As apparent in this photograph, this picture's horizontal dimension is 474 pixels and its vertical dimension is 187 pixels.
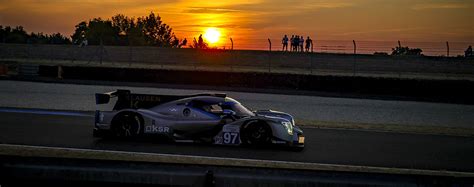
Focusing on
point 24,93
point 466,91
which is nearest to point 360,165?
point 24,93

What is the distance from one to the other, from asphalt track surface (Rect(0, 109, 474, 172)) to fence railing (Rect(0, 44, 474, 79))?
19.4 meters

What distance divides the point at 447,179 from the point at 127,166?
2967 mm

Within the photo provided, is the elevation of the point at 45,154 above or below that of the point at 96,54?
below

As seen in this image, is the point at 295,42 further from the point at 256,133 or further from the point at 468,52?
the point at 256,133

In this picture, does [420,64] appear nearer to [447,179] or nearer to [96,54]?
[96,54]

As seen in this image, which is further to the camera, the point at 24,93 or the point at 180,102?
the point at 24,93

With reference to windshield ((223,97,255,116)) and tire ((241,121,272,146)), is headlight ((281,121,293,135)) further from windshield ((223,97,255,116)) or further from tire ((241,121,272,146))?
windshield ((223,97,255,116))

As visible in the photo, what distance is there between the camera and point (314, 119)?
17547 mm

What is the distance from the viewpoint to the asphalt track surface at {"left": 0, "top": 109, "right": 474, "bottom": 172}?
10.3 m

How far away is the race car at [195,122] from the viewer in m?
11.1

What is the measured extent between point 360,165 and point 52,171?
538 centimetres

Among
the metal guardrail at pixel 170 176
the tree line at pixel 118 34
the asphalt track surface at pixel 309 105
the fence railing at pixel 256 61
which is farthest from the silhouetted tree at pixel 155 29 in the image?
the metal guardrail at pixel 170 176

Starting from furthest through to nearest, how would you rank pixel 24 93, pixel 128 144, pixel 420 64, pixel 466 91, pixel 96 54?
pixel 96 54 → pixel 420 64 → pixel 466 91 → pixel 24 93 → pixel 128 144

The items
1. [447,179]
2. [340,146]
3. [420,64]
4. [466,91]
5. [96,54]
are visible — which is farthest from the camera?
[96,54]
